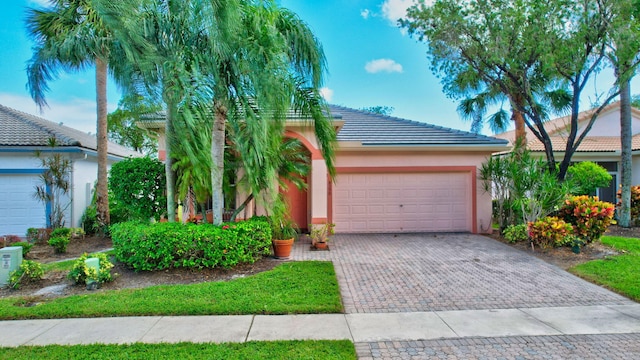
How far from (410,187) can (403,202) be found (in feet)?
1.99

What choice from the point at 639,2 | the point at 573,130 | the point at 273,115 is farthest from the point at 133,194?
the point at 639,2

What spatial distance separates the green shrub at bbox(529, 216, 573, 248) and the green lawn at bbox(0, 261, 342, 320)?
20.3 feet

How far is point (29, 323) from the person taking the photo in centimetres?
460

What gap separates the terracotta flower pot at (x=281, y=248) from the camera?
7980 millimetres

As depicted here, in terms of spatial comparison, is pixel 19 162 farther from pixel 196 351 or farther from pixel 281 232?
pixel 196 351

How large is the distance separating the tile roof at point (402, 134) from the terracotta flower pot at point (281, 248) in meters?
4.56

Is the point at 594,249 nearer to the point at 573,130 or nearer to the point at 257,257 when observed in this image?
the point at 573,130

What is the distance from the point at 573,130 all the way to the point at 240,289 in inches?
466

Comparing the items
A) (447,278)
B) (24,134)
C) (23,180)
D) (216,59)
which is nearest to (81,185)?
(23,180)

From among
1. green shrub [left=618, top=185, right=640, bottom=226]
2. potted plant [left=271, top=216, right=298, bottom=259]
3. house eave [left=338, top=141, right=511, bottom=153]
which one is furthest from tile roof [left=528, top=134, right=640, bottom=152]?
potted plant [left=271, top=216, right=298, bottom=259]

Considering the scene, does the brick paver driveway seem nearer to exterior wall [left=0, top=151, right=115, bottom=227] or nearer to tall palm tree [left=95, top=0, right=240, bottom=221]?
tall palm tree [left=95, top=0, right=240, bottom=221]

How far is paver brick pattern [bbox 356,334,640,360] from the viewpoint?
12.3 feet

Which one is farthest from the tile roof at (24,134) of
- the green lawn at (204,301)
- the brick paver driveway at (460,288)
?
the brick paver driveway at (460,288)

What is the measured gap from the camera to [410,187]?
11797 mm
